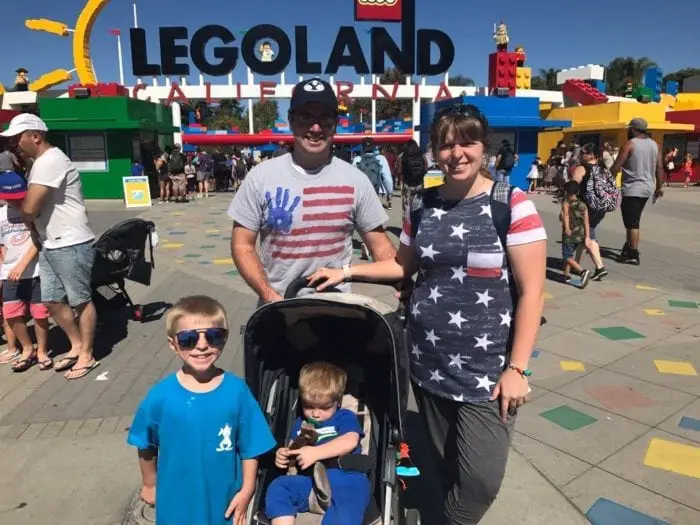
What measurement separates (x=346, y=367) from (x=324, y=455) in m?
0.48

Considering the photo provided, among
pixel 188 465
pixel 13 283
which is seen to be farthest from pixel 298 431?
pixel 13 283

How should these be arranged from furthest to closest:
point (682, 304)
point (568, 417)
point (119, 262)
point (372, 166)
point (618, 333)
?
1. point (372, 166)
2. point (682, 304)
3. point (618, 333)
4. point (119, 262)
5. point (568, 417)

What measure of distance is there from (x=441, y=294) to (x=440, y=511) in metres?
1.48

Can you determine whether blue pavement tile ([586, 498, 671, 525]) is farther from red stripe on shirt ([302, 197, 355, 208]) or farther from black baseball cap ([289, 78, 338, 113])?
black baseball cap ([289, 78, 338, 113])

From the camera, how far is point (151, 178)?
834 inches

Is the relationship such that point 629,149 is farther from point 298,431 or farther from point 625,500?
point 298,431

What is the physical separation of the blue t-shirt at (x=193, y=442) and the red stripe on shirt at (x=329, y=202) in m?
0.96

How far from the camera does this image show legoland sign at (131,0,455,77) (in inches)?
1222

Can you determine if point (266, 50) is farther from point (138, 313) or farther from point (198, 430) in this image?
point (198, 430)

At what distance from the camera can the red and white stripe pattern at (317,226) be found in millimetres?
2756

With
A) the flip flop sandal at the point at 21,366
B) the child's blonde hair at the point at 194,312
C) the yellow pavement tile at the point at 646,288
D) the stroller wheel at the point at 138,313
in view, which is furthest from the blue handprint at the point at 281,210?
the yellow pavement tile at the point at 646,288

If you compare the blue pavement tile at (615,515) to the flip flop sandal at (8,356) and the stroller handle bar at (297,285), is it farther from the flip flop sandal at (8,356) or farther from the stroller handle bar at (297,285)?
the flip flop sandal at (8,356)

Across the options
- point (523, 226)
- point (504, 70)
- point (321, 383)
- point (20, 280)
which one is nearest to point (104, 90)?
point (504, 70)

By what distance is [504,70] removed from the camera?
22297 millimetres
